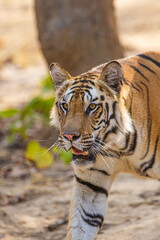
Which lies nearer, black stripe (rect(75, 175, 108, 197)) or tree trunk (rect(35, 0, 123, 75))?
black stripe (rect(75, 175, 108, 197))

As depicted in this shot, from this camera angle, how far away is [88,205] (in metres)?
3.56

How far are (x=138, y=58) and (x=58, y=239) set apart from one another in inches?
66.0

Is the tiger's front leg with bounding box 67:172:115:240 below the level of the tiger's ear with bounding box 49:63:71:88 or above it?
below

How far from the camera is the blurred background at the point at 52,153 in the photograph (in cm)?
456

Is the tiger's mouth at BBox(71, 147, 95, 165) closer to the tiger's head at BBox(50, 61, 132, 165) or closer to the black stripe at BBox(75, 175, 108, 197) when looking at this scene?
the tiger's head at BBox(50, 61, 132, 165)

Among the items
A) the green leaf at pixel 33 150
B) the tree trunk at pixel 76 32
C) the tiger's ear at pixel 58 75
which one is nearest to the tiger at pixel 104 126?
the tiger's ear at pixel 58 75

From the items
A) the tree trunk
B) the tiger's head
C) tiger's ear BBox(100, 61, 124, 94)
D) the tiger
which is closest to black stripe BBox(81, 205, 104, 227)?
the tiger

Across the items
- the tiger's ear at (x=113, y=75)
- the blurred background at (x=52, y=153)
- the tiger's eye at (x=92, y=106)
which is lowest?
the blurred background at (x=52, y=153)

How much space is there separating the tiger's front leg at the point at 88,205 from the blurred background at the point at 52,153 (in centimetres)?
53

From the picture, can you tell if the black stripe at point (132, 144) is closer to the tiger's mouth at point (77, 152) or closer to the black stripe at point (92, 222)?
the tiger's mouth at point (77, 152)

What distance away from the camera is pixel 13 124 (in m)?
6.68

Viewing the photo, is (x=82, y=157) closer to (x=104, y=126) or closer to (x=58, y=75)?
(x=104, y=126)

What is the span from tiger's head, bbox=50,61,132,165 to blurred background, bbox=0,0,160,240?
0.99 meters

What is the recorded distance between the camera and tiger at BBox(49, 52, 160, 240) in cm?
316
